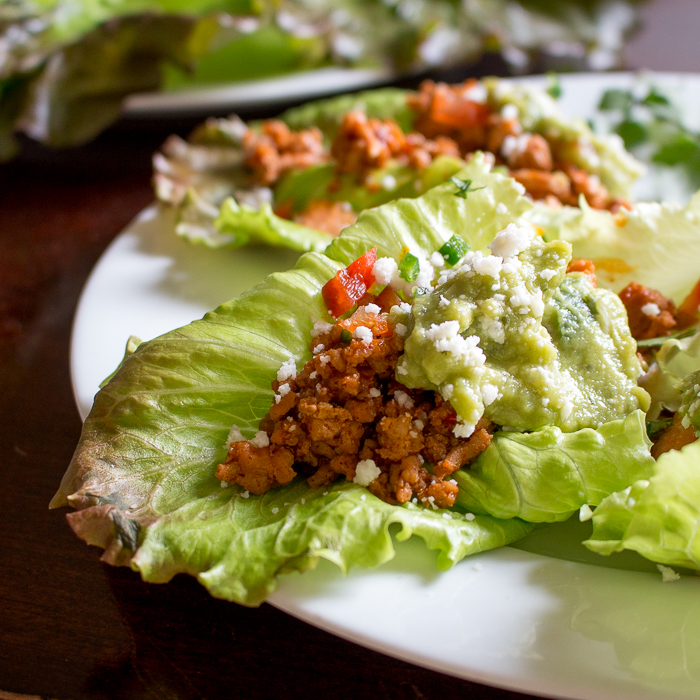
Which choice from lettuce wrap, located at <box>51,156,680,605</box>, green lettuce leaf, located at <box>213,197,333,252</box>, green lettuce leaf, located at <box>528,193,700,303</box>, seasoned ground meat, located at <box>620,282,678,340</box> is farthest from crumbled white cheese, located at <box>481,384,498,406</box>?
green lettuce leaf, located at <box>213,197,333,252</box>

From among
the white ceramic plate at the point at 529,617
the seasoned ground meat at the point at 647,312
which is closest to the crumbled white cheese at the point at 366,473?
the white ceramic plate at the point at 529,617

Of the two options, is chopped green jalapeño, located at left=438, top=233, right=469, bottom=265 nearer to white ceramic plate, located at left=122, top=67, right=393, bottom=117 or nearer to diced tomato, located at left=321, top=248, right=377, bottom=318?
diced tomato, located at left=321, top=248, right=377, bottom=318

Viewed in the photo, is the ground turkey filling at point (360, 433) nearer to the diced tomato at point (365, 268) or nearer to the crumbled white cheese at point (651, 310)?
the diced tomato at point (365, 268)

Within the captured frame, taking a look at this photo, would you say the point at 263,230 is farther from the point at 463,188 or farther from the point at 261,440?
the point at 261,440

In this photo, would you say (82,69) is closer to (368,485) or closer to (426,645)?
(368,485)

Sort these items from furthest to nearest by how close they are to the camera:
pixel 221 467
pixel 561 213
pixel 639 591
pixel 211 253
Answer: pixel 211 253, pixel 561 213, pixel 221 467, pixel 639 591

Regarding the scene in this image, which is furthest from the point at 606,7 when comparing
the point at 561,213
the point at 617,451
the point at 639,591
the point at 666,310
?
the point at 639,591
